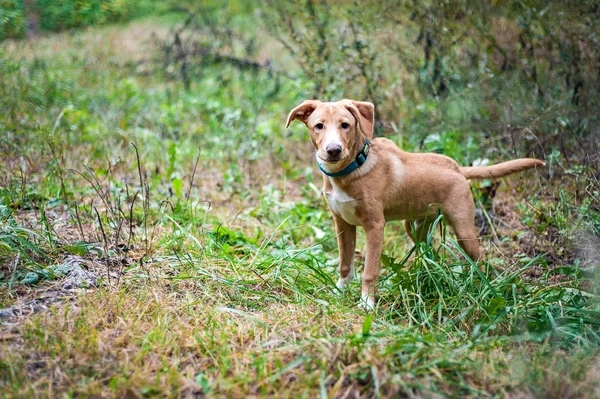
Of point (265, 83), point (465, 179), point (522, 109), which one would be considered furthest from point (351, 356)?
point (265, 83)

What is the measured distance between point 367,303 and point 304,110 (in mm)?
1488

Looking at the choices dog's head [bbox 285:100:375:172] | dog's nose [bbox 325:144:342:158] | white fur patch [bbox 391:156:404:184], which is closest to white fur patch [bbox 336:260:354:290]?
white fur patch [bbox 391:156:404:184]

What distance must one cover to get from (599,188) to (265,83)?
560cm

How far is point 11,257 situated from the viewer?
3324mm

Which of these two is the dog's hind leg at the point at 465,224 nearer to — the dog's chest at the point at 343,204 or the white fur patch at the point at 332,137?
the dog's chest at the point at 343,204

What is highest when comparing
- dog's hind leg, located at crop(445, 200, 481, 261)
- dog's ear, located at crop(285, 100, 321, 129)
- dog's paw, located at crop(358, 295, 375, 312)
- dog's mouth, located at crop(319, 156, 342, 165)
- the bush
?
the bush

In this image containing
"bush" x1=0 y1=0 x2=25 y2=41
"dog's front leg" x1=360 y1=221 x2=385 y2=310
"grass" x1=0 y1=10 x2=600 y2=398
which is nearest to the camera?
Answer: "grass" x1=0 y1=10 x2=600 y2=398

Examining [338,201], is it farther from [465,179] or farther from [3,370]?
[3,370]

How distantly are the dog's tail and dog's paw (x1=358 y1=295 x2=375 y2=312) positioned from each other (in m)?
1.29

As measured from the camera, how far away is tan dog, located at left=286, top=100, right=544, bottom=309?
11.7ft

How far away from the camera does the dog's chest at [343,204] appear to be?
3656 millimetres

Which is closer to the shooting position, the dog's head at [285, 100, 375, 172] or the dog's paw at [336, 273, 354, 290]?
the dog's head at [285, 100, 375, 172]

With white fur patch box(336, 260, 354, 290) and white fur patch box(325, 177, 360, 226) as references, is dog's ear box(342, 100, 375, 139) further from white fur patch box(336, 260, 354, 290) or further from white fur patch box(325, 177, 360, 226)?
white fur patch box(336, 260, 354, 290)

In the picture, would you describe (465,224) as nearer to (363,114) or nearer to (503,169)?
(503,169)
